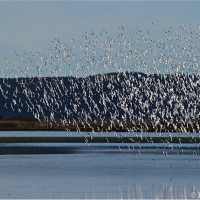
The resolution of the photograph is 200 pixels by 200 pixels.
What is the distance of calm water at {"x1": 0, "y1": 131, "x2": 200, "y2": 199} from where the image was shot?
3872 cm

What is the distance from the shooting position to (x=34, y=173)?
5175 cm

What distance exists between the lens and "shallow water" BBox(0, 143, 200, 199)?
127 ft

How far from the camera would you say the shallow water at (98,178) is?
1526 inches

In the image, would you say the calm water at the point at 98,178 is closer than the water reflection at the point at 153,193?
No

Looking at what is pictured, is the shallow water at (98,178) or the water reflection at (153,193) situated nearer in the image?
the water reflection at (153,193)

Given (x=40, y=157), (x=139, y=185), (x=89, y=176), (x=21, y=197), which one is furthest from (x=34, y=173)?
(x=40, y=157)

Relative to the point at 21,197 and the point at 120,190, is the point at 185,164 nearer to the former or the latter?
the point at 120,190

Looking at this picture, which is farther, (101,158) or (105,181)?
(101,158)

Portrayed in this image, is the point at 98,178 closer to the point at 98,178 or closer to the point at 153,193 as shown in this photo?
the point at 98,178

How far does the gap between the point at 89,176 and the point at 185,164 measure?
14.9 metres

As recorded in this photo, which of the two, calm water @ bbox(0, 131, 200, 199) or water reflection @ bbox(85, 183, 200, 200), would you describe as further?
calm water @ bbox(0, 131, 200, 199)

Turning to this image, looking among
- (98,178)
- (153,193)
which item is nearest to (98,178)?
(98,178)

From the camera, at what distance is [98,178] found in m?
47.7

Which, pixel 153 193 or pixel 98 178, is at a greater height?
pixel 153 193
